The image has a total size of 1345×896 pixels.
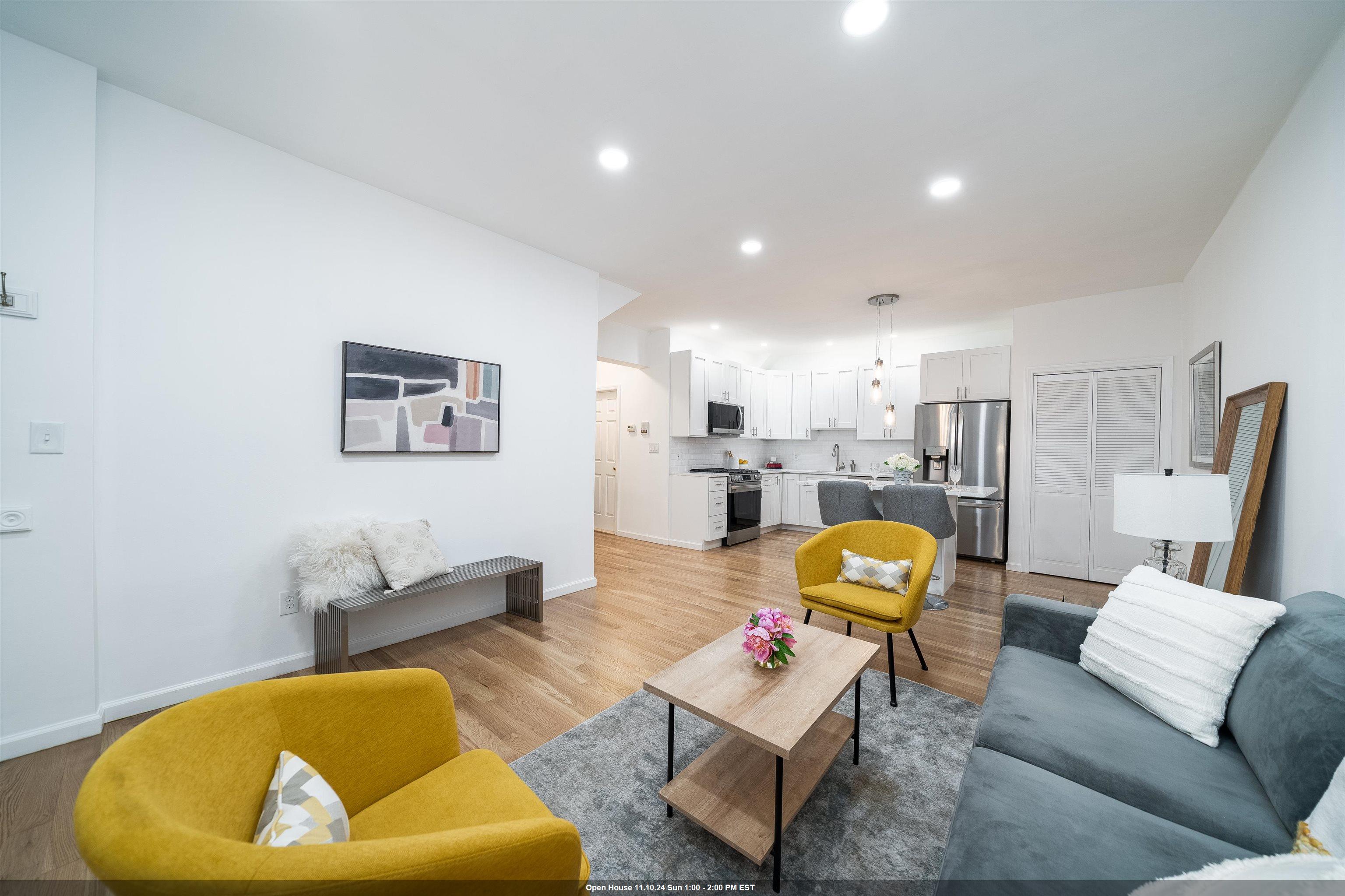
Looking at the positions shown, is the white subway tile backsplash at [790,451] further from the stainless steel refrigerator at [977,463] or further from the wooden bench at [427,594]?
the wooden bench at [427,594]

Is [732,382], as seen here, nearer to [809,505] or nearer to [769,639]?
[809,505]

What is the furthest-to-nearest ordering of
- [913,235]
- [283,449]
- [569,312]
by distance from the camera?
[569,312]
[913,235]
[283,449]

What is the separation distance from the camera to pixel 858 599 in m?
2.51

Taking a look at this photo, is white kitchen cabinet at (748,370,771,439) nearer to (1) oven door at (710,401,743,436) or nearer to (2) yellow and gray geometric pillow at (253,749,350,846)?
(1) oven door at (710,401,743,436)

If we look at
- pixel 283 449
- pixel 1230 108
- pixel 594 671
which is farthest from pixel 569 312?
pixel 1230 108

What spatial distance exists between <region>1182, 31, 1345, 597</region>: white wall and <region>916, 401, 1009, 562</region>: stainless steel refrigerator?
2507 mm

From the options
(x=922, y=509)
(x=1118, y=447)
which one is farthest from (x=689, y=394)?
(x=1118, y=447)

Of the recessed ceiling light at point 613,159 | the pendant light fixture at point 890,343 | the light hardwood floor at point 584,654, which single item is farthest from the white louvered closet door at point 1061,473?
the recessed ceiling light at point 613,159

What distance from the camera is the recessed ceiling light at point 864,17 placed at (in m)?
1.61

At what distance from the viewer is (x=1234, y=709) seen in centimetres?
135

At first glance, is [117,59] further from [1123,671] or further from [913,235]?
[1123,671]

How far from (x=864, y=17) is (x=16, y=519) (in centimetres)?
375

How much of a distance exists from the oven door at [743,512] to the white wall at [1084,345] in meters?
2.85

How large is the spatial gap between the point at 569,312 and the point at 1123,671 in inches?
153
